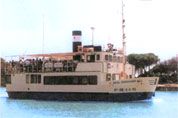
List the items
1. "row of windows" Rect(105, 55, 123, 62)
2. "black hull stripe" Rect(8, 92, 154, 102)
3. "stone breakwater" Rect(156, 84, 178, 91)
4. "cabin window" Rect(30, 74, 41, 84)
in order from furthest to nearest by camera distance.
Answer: "stone breakwater" Rect(156, 84, 178, 91), "cabin window" Rect(30, 74, 41, 84), "row of windows" Rect(105, 55, 123, 62), "black hull stripe" Rect(8, 92, 154, 102)

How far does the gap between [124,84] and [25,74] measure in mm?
9270

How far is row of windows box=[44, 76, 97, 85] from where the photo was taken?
127 feet

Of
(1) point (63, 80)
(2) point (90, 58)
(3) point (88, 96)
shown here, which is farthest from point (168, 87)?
(2) point (90, 58)

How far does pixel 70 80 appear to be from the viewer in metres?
39.8

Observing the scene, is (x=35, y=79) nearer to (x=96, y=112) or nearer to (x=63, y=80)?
(x=63, y=80)

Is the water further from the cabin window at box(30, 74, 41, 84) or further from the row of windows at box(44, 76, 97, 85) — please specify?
the cabin window at box(30, 74, 41, 84)

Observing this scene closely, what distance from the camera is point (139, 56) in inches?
3002

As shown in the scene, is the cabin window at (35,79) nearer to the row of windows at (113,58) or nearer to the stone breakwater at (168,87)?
the row of windows at (113,58)

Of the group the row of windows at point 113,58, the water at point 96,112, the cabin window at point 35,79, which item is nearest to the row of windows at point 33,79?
the cabin window at point 35,79

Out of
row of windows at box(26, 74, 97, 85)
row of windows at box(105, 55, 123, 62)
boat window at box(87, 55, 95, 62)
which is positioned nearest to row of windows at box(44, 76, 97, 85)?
row of windows at box(26, 74, 97, 85)

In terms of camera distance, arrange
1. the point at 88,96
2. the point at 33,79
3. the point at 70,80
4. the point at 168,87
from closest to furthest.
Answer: the point at 88,96, the point at 70,80, the point at 33,79, the point at 168,87

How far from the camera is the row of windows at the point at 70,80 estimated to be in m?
38.8

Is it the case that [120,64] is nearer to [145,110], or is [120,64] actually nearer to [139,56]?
[145,110]

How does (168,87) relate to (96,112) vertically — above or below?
below
